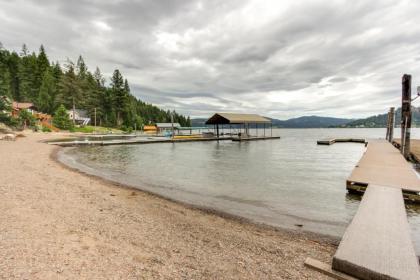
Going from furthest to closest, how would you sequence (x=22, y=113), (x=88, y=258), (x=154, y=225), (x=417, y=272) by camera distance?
(x=22, y=113) → (x=154, y=225) → (x=88, y=258) → (x=417, y=272)

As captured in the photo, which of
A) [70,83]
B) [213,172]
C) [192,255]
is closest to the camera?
[192,255]

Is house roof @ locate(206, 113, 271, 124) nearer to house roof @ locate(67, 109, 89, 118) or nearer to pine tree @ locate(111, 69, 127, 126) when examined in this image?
pine tree @ locate(111, 69, 127, 126)

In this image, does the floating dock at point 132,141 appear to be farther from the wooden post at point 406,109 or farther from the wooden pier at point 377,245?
the wooden pier at point 377,245

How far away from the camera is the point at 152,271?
350cm

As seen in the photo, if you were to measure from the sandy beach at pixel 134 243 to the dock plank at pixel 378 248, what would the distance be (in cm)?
56

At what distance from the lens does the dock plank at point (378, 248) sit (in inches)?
134

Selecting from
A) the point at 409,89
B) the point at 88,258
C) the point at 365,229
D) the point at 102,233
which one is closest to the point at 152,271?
the point at 88,258

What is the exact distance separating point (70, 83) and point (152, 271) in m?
79.9

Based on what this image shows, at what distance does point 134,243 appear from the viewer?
14.7 ft

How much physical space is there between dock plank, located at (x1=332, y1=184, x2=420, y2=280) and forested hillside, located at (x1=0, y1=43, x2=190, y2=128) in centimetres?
7650

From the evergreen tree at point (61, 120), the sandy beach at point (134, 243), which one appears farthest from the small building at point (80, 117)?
the sandy beach at point (134, 243)

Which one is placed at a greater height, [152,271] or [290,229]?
[152,271]

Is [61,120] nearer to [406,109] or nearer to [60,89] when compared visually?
[60,89]

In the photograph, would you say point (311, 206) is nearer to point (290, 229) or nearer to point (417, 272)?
point (290, 229)
